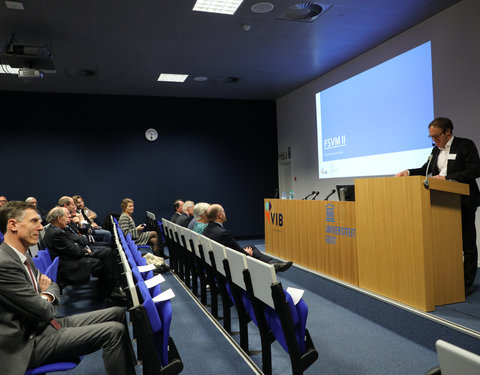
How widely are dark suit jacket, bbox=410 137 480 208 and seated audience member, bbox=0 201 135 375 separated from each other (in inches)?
127

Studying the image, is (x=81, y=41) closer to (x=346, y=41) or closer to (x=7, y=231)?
(x=346, y=41)

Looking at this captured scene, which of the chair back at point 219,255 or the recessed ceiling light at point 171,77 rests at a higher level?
the recessed ceiling light at point 171,77

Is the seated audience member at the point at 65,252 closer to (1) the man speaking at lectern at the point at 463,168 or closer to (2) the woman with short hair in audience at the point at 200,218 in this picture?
(2) the woman with short hair in audience at the point at 200,218

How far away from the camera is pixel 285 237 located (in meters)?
6.05

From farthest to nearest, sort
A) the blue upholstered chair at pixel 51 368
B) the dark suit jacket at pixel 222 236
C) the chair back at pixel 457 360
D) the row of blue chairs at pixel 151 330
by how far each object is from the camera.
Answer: the dark suit jacket at pixel 222 236, the blue upholstered chair at pixel 51 368, the row of blue chairs at pixel 151 330, the chair back at pixel 457 360

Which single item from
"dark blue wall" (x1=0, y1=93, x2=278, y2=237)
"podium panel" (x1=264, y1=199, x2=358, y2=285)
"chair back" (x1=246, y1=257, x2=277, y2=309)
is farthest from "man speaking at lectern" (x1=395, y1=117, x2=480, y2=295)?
"dark blue wall" (x1=0, y1=93, x2=278, y2=237)

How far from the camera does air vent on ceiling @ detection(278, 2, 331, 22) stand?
5.30 metres

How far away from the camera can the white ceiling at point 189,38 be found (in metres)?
5.26

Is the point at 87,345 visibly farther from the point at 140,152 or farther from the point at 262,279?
the point at 140,152

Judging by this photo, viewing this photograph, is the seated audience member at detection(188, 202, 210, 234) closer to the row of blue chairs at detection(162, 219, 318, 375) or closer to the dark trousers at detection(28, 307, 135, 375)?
the row of blue chairs at detection(162, 219, 318, 375)

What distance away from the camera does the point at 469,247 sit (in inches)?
149

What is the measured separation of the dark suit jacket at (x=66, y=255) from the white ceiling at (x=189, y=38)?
3.08 m

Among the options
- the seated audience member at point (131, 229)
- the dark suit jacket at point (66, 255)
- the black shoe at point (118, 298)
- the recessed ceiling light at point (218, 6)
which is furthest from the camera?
the seated audience member at point (131, 229)

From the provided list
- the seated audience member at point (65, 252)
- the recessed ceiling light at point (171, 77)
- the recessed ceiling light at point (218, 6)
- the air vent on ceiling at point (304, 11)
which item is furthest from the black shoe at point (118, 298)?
the recessed ceiling light at point (171, 77)
